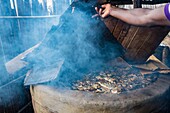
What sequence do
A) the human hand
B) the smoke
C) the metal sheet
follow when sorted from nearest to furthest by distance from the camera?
1. the metal sheet
2. the human hand
3. the smoke

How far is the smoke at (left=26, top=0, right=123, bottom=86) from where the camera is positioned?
305 cm

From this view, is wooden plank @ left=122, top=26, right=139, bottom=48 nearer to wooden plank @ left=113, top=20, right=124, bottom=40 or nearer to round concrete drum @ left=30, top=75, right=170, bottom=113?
wooden plank @ left=113, top=20, right=124, bottom=40

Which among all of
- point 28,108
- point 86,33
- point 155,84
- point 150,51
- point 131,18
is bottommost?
point 28,108

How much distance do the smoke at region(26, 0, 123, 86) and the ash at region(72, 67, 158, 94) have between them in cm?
26

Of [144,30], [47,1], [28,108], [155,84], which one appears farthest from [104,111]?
[47,1]

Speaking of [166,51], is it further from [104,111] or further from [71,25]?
[104,111]

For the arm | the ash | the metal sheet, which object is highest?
the arm

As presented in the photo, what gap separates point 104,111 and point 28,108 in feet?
8.79

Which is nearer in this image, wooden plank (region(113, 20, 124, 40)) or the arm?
the arm

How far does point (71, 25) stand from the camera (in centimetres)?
321

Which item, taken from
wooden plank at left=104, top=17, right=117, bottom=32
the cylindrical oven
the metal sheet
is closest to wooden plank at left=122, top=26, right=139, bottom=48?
the cylindrical oven

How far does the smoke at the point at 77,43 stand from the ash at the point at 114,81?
258 millimetres

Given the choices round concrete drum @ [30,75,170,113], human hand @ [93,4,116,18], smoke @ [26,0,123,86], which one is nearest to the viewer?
round concrete drum @ [30,75,170,113]

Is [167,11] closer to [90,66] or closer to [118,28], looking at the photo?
[118,28]
